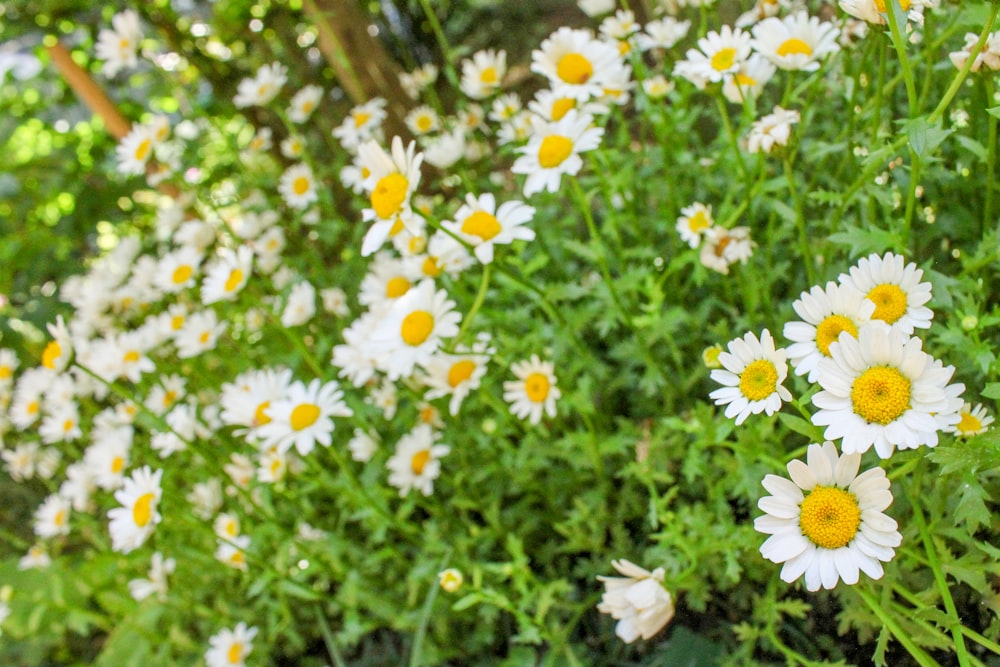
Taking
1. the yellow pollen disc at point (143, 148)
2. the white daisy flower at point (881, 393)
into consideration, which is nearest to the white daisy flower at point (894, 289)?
the white daisy flower at point (881, 393)

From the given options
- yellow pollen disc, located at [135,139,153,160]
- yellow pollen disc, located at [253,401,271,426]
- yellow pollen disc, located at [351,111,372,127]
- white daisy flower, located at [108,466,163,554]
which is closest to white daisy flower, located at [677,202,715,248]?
yellow pollen disc, located at [253,401,271,426]

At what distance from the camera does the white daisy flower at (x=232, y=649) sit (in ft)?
6.43

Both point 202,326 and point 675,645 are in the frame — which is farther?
point 202,326

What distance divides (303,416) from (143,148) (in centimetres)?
120

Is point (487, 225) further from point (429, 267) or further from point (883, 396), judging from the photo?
point (883, 396)

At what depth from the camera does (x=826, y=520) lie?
0.96 m

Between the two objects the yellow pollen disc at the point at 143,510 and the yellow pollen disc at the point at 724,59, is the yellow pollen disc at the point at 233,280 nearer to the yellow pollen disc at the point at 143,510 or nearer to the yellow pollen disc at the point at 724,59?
the yellow pollen disc at the point at 143,510

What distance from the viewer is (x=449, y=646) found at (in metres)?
1.96

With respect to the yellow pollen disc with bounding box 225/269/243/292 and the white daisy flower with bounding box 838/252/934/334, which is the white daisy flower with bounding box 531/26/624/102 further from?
the yellow pollen disc with bounding box 225/269/243/292

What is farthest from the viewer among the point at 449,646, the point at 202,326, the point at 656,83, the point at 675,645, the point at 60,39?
the point at 60,39

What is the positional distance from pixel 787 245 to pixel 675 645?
0.98 meters

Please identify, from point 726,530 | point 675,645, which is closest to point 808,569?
point 726,530

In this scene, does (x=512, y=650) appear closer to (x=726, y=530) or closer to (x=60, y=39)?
(x=726, y=530)

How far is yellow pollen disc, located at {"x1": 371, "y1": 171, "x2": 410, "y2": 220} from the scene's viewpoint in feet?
4.38
